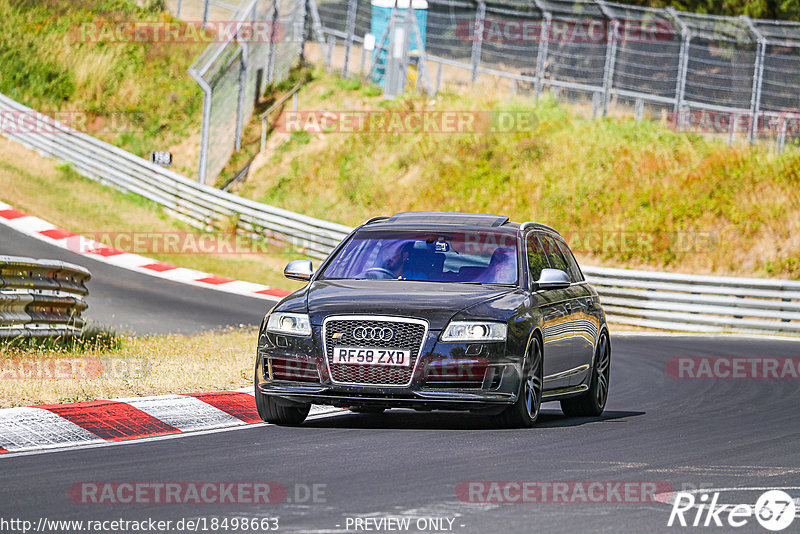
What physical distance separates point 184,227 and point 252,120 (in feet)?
21.3

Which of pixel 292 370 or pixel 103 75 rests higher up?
pixel 103 75


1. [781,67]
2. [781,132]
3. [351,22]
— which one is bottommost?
[781,132]

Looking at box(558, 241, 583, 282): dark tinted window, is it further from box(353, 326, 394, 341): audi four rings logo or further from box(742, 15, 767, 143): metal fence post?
box(742, 15, 767, 143): metal fence post

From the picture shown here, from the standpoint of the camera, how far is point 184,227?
33.2 m

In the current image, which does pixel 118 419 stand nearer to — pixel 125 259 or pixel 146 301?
pixel 146 301

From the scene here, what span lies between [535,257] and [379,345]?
2184 millimetres

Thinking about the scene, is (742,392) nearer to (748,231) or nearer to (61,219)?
(748,231)

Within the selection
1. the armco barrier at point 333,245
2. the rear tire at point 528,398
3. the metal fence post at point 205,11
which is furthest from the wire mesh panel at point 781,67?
the rear tire at point 528,398

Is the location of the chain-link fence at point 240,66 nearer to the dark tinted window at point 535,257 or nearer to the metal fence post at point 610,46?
the metal fence post at point 610,46

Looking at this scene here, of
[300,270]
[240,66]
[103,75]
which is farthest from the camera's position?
[103,75]

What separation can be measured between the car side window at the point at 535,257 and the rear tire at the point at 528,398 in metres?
0.91

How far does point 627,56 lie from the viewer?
108 feet

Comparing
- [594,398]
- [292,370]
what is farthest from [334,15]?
[292,370]

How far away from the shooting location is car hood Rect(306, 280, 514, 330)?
9.70 metres
